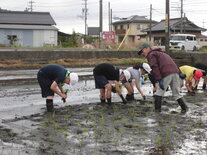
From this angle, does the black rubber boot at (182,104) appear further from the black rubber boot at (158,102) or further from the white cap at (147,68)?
the white cap at (147,68)

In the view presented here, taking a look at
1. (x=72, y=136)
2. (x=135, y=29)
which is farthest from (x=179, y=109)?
(x=135, y=29)

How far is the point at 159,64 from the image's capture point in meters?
9.24

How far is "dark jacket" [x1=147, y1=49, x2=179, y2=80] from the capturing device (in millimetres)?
9141

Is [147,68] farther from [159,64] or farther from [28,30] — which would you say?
[28,30]

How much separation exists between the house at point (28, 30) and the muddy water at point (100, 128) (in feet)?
108

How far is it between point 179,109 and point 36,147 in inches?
192

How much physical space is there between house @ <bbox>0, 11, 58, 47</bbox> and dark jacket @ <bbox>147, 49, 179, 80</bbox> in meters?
33.9

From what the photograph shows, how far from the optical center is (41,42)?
1741 inches

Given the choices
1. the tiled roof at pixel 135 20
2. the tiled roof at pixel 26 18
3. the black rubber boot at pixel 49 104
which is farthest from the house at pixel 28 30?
the black rubber boot at pixel 49 104

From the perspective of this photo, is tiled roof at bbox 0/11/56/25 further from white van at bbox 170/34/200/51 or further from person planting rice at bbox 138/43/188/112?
person planting rice at bbox 138/43/188/112

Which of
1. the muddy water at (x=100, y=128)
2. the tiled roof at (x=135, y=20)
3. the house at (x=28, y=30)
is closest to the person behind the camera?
the muddy water at (x=100, y=128)

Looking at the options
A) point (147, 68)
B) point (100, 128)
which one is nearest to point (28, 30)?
point (147, 68)

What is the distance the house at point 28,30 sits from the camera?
142 feet

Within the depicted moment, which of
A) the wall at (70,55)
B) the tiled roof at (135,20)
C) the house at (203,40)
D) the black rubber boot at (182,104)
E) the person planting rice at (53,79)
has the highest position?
the tiled roof at (135,20)
